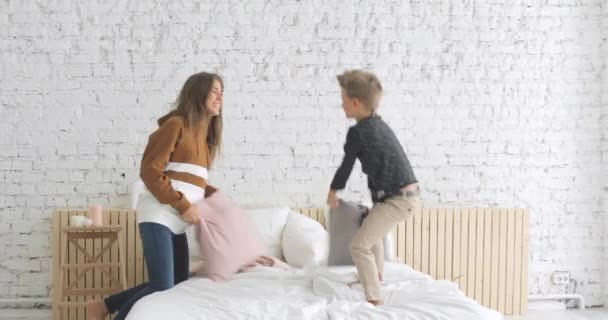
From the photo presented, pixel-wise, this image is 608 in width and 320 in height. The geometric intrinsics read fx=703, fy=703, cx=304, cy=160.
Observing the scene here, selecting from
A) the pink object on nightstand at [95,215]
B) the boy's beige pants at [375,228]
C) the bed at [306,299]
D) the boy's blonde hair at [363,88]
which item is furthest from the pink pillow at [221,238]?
the pink object on nightstand at [95,215]

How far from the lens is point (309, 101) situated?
491cm

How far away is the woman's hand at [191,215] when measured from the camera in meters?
3.32

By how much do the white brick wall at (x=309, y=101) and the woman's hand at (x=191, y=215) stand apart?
4.91 ft

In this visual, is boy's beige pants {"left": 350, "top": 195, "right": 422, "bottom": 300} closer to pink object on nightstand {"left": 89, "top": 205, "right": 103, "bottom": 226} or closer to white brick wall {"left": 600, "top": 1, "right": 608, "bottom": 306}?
pink object on nightstand {"left": 89, "top": 205, "right": 103, "bottom": 226}

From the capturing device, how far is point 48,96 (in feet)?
15.7

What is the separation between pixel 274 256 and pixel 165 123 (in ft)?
4.58

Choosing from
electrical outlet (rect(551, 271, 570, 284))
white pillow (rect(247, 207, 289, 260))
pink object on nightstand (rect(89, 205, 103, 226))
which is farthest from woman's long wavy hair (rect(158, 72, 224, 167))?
electrical outlet (rect(551, 271, 570, 284))

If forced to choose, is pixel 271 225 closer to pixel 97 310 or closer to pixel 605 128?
pixel 97 310

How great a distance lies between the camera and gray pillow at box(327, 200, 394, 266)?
3604mm

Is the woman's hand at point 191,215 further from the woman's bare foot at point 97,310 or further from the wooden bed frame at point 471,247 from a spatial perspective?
the wooden bed frame at point 471,247

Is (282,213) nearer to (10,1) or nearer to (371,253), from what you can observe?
(371,253)

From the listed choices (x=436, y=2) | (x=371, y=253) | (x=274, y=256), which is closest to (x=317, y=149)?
(x=274, y=256)

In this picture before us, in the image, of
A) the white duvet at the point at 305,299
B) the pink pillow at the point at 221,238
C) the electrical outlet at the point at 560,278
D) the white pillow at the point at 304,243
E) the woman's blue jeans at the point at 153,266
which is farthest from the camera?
the electrical outlet at the point at 560,278

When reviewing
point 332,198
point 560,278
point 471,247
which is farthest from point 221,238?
point 560,278
